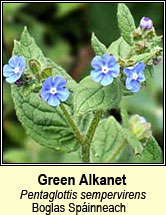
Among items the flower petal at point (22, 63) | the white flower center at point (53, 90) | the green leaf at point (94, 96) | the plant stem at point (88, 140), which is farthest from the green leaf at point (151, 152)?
the flower petal at point (22, 63)

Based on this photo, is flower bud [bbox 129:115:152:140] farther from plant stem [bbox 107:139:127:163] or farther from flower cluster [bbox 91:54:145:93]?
flower cluster [bbox 91:54:145:93]

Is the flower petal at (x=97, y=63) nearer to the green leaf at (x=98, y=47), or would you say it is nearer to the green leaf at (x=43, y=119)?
the green leaf at (x=98, y=47)

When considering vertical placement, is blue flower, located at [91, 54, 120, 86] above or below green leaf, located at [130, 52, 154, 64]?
below

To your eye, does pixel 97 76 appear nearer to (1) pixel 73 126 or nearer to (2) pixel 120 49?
(2) pixel 120 49

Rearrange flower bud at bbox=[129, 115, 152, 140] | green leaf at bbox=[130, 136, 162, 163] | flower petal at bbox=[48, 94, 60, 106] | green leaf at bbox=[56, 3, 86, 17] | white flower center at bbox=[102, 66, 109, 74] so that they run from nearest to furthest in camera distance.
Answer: white flower center at bbox=[102, 66, 109, 74] < flower petal at bbox=[48, 94, 60, 106] < green leaf at bbox=[130, 136, 162, 163] < flower bud at bbox=[129, 115, 152, 140] < green leaf at bbox=[56, 3, 86, 17]

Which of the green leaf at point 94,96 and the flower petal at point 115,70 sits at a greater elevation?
the flower petal at point 115,70

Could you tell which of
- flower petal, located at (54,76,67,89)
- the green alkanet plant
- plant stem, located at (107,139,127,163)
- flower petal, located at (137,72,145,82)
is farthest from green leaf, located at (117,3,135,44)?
plant stem, located at (107,139,127,163)

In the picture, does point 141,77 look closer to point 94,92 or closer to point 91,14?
point 94,92
